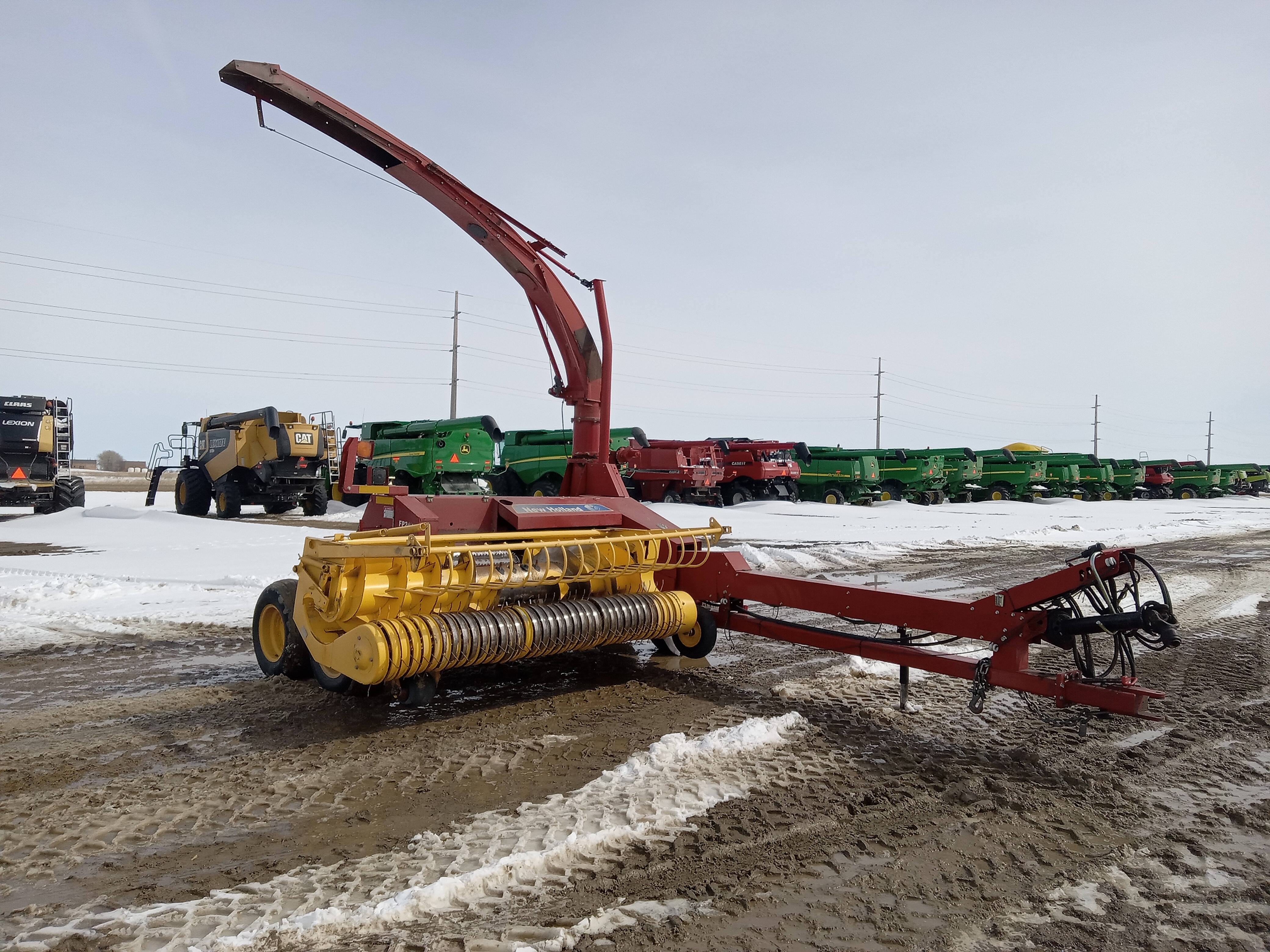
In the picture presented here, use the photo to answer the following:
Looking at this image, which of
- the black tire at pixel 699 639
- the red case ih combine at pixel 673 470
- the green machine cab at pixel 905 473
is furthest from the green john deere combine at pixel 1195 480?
the black tire at pixel 699 639

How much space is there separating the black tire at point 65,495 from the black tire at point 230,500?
2.51 m

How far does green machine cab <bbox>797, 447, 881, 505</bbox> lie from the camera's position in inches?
1033

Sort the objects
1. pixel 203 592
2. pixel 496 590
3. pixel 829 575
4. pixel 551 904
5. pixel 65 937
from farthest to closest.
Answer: pixel 829 575 < pixel 203 592 < pixel 496 590 < pixel 551 904 < pixel 65 937

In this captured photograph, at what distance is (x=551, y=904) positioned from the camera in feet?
8.39

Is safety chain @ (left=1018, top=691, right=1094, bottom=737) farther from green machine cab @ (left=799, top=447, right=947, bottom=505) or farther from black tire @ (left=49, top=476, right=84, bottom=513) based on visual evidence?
green machine cab @ (left=799, top=447, right=947, bottom=505)

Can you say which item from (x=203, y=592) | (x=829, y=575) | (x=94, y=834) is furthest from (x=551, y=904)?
(x=829, y=575)

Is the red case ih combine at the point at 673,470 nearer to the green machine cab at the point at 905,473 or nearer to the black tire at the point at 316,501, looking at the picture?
the green machine cab at the point at 905,473

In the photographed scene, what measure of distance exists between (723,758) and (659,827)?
0.81m

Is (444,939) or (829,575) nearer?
(444,939)

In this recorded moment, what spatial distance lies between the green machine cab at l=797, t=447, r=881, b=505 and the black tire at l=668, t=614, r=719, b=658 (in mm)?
20624

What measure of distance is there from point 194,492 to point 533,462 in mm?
7522

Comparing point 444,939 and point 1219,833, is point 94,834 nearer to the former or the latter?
point 444,939

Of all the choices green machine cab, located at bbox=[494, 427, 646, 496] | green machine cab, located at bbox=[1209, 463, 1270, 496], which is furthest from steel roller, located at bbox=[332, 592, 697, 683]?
green machine cab, located at bbox=[1209, 463, 1270, 496]

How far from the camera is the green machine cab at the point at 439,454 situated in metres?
17.8
